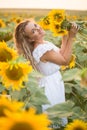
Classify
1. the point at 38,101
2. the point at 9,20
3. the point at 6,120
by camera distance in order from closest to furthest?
the point at 6,120 → the point at 38,101 → the point at 9,20

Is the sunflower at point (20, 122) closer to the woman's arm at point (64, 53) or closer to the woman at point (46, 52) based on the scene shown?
the woman at point (46, 52)

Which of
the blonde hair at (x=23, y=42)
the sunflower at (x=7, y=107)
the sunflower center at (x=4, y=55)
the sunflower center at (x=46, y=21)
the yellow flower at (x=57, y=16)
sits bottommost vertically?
the blonde hair at (x=23, y=42)

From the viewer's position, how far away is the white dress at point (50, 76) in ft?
4.35

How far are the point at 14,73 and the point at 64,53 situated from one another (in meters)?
0.55

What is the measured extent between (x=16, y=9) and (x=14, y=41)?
36 centimetres

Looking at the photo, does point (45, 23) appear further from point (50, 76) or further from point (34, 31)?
point (50, 76)

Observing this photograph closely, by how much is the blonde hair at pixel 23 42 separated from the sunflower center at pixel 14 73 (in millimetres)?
419

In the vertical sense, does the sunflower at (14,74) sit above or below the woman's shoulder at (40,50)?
above

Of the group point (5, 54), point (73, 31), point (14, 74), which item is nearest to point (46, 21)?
point (73, 31)

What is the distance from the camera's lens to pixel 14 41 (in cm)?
142

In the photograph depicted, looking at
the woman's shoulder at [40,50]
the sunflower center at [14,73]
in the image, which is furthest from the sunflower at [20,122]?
the woman's shoulder at [40,50]

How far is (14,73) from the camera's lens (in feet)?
3.07
